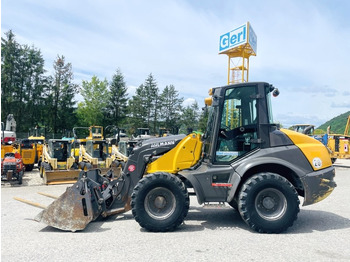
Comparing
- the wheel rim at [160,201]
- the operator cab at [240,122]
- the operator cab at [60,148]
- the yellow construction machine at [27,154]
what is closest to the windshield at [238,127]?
the operator cab at [240,122]

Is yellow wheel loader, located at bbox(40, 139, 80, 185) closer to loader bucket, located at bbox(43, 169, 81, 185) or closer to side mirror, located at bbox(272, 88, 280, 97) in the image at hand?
loader bucket, located at bbox(43, 169, 81, 185)

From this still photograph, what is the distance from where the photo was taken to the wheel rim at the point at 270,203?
5.87 metres

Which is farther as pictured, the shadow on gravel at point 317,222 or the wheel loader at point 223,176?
the shadow on gravel at point 317,222

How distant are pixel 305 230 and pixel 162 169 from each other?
2.88m

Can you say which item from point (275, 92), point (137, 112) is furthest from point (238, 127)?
point (137, 112)

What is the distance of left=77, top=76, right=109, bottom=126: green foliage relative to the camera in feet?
146

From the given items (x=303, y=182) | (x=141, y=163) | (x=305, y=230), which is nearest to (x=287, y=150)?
(x=303, y=182)

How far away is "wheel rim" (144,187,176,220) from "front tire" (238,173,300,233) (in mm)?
1233

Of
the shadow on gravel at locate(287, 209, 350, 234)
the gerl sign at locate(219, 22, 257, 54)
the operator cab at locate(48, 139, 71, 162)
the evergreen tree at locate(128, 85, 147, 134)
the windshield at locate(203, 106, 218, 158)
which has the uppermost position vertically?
the gerl sign at locate(219, 22, 257, 54)

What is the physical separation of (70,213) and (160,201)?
5.29 ft

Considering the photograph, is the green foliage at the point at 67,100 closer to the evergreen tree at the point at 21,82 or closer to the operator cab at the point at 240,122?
the evergreen tree at the point at 21,82

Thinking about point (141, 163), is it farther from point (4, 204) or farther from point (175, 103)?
point (175, 103)

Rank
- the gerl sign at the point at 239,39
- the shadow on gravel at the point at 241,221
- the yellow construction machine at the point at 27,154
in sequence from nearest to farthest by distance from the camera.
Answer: the shadow on gravel at the point at 241,221, the yellow construction machine at the point at 27,154, the gerl sign at the point at 239,39

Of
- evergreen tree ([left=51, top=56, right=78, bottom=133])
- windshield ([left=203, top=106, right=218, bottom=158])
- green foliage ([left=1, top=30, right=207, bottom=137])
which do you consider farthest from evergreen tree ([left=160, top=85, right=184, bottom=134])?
windshield ([left=203, top=106, right=218, bottom=158])
